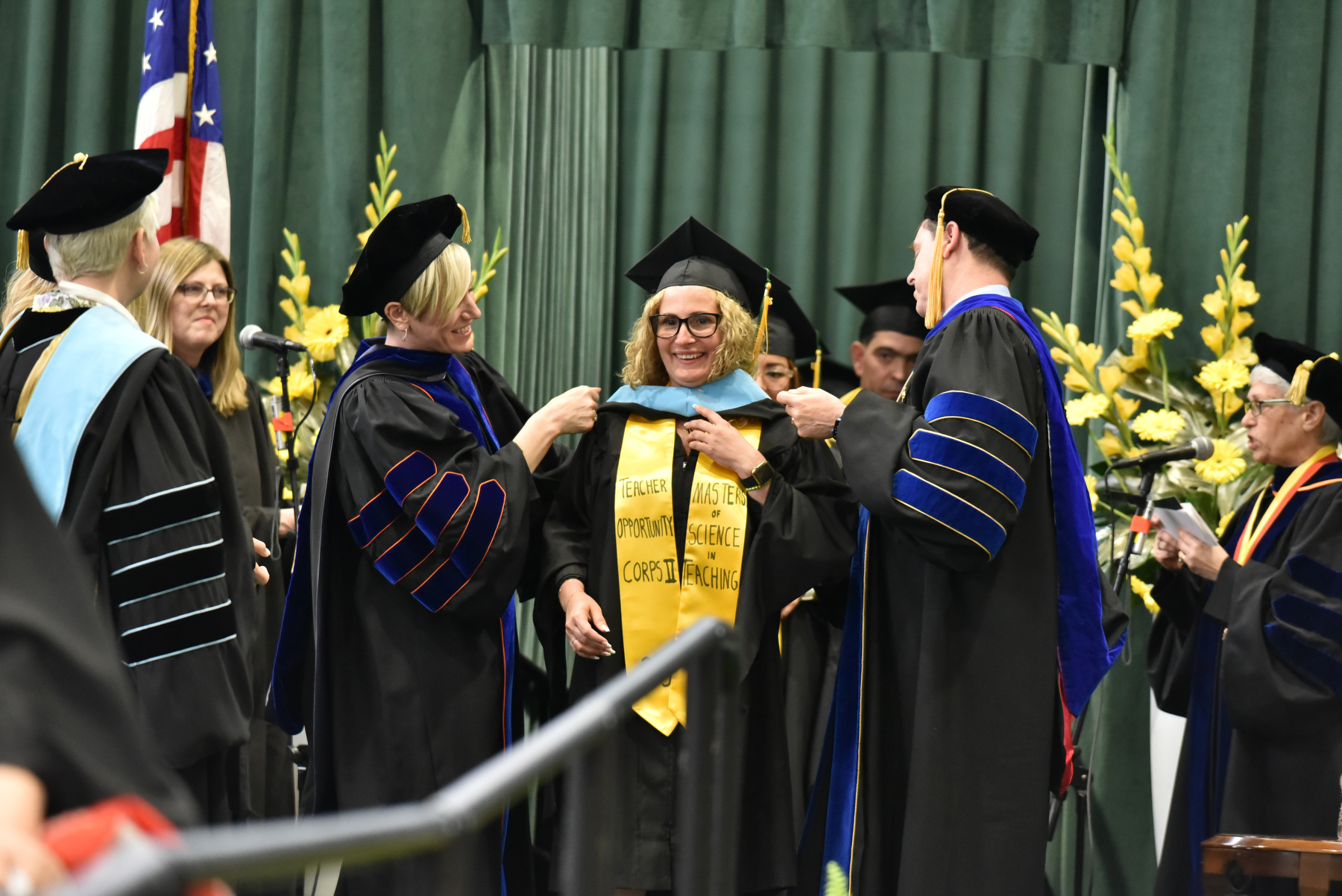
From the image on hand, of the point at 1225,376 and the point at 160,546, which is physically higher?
the point at 1225,376

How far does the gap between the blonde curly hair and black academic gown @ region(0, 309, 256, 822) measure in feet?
4.25

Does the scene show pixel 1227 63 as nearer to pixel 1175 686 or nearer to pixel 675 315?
pixel 1175 686

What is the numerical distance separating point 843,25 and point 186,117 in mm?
2741

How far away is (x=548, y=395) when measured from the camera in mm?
5984

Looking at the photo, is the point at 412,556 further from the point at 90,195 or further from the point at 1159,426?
the point at 1159,426

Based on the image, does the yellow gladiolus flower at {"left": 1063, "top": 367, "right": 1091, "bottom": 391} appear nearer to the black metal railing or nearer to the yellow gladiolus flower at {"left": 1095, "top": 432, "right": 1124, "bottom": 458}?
the yellow gladiolus flower at {"left": 1095, "top": 432, "right": 1124, "bottom": 458}

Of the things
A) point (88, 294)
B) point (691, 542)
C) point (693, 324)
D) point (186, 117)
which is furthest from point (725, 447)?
point (186, 117)

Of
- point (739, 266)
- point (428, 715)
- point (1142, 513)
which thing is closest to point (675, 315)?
point (739, 266)

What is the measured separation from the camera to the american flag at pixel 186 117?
534 cm

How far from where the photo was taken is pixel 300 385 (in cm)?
513

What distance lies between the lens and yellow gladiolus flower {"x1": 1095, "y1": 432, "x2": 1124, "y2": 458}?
4895 millimetres

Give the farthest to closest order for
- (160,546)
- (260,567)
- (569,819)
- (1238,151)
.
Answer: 1. (1238,151)
2. (260,567)
3. (160,546)
4. (569,819)

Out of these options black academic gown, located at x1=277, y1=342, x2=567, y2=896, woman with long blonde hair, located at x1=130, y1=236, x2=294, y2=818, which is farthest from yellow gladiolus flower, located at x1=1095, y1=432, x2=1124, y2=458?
woman with long blonde hair, located at x1=130, y1=236, x2=294, y2=818

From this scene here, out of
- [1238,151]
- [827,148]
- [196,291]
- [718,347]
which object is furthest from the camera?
[827,148]
